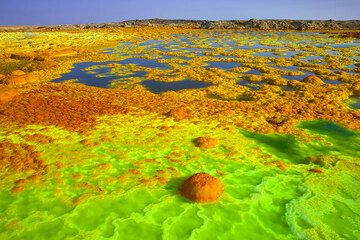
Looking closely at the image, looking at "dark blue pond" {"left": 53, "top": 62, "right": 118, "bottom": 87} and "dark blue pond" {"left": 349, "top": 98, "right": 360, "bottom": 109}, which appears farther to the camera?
"dark blue pond" {"left": 53, "top": 62, "right": 118, "bottom": 87}

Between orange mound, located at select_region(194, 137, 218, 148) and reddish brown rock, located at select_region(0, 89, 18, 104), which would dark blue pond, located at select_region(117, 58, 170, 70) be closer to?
reddish brown rock, located at select_region(0, 89, 18, 104)

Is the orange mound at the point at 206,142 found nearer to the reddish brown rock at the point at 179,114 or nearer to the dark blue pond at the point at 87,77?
the reddish brown rock at the point at 179,114

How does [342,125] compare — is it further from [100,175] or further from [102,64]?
[102,64]

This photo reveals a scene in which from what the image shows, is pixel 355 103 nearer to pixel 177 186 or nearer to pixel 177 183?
pixel 177 183

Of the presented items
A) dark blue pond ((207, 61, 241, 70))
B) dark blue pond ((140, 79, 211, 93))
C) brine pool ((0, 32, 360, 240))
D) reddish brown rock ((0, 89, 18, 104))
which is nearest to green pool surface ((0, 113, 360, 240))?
brine pool ((0, 32, 360, 240))

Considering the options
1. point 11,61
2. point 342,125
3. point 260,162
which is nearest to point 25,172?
point 260,162

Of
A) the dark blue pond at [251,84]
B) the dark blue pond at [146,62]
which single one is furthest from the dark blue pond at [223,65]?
the dark blue pond at [251,84]

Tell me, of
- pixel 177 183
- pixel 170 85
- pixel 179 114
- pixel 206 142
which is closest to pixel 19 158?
pixel 177 183
